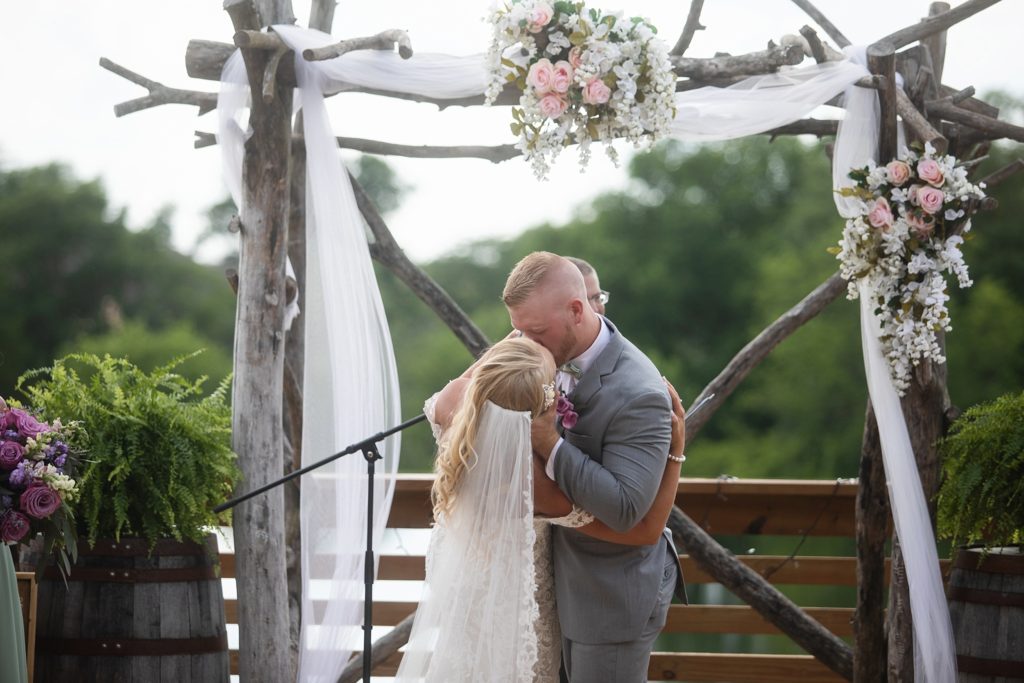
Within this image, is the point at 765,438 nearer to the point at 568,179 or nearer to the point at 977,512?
the point at 568,179

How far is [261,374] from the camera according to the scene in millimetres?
4316

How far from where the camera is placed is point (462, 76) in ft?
14.1

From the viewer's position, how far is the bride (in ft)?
9.18

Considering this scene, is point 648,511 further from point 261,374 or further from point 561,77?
point 261,374

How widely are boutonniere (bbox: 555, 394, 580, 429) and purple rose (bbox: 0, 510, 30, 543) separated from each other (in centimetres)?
144

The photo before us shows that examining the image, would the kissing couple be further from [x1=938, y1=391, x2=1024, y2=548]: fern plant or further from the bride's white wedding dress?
[x1=938, y1=391, x2=1024, y2=548]: fern plant

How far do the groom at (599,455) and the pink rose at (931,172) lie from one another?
1.65 m

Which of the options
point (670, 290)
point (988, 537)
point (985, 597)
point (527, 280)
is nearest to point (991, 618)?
point (985, 597)

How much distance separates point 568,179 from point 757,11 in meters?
9.69

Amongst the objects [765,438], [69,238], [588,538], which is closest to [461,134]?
[765,438]

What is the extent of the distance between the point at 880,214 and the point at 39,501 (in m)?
2.90

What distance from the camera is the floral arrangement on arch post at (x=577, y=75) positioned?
373 cm

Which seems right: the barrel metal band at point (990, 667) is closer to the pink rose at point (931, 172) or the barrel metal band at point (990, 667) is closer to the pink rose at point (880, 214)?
the pink rose at point (880, 214)

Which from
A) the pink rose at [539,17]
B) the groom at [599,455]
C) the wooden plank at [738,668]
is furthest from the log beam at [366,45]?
the wooden plank at [738,668]
